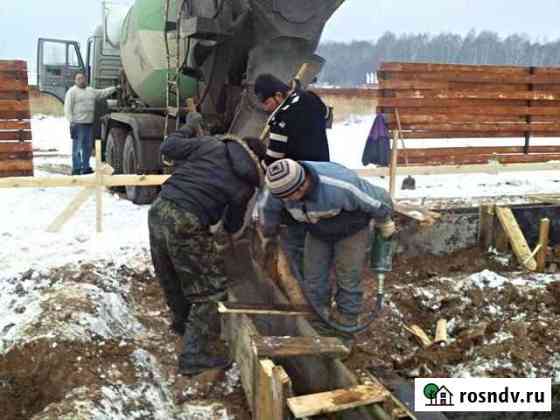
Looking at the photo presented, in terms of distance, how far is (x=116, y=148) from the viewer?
9.04 m

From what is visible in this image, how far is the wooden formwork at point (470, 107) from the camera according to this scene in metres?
10.9

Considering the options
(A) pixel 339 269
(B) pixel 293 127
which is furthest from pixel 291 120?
(A) pixel 339 269

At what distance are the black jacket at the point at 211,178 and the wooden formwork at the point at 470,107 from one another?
7.14 metres

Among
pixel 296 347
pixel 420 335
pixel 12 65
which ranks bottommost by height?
pixel 420 335

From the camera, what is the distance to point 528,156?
11.9 m

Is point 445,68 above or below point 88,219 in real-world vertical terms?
above

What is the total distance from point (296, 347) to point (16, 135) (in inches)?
285

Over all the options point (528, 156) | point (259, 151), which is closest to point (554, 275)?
point (259, 151)

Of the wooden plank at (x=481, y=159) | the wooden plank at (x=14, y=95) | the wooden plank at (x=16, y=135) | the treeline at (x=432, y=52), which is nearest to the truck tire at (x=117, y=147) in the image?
the wooden plank at (x=16, y=135)

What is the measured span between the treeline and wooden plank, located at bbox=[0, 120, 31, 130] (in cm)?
5264

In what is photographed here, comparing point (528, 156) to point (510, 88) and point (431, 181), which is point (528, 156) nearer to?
point (510, 88)

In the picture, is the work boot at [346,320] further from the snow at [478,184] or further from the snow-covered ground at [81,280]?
the snow at [478,184]

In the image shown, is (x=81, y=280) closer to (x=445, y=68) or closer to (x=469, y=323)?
(x=469, y=323)

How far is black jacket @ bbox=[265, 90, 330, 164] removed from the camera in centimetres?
508
